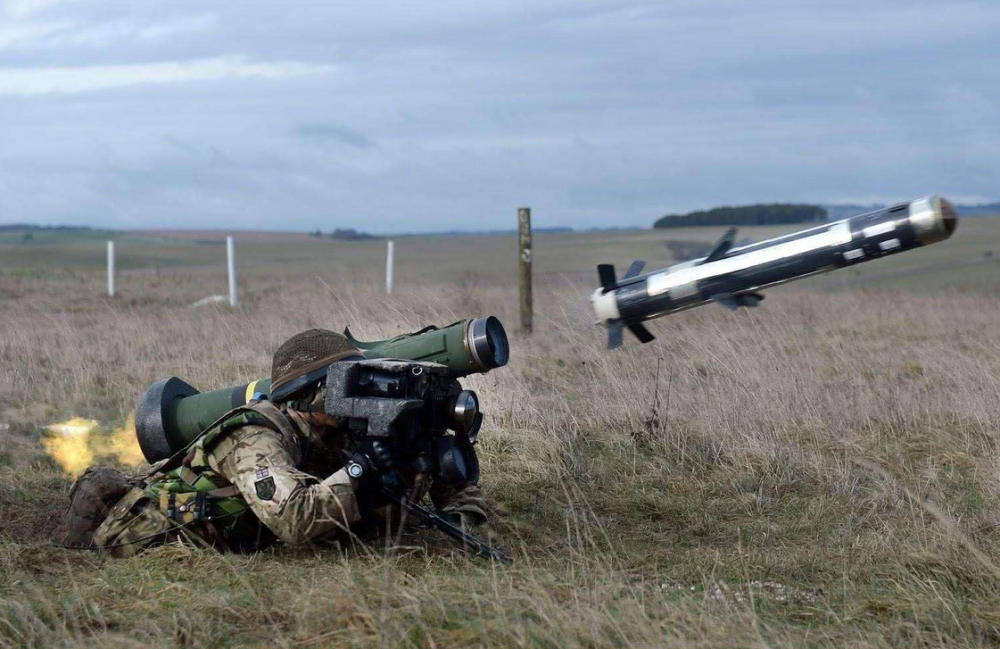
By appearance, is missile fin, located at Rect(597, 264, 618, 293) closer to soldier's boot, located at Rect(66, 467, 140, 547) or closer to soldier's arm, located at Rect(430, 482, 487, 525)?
soldier's arm, located at Rect(430, 482, 487, 525)

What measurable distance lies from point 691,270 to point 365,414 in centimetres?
174

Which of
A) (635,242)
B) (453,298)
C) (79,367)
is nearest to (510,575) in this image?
(79,367)

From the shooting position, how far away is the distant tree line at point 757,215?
113 ft

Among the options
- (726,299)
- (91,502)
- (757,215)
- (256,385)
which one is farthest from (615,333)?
(757,215)

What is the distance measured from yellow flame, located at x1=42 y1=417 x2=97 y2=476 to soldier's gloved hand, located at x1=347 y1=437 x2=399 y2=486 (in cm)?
324

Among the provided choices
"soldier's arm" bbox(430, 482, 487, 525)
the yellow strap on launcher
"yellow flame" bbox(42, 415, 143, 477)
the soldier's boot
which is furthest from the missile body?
"yellow flame" bbox(42, 415, 143, 477)

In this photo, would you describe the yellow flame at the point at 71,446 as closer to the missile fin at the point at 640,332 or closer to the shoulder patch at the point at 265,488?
the shoulder patch at the point at 265,488

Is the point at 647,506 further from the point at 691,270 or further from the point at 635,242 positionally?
the point at 635,242

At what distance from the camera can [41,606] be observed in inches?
153

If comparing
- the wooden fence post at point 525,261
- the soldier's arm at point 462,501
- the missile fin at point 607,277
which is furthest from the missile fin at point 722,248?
the wooden fence post at point 525,261

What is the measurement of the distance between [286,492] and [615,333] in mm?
1941

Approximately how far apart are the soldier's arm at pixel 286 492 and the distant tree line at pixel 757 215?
2651 cm

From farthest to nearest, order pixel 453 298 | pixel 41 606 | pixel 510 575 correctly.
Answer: pixel 453 298 < pixel 510 575 < pixel 41 606

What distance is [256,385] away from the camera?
16.5 feet
